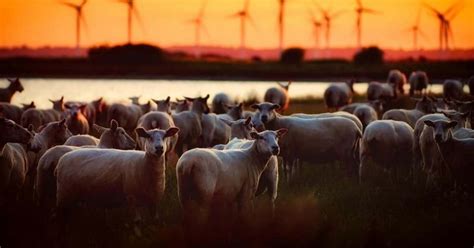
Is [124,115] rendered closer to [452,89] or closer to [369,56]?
[452,89]

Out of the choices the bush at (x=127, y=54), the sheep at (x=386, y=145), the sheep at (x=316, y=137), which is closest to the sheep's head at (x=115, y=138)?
the sheep at (x=316, y=137)

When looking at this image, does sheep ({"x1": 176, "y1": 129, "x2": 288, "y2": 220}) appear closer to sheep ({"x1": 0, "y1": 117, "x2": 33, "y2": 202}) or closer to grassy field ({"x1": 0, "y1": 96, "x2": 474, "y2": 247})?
grassy field ({"x1": 0, "y1": 96, "x2": 474, "y2": 247})

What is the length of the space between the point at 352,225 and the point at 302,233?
41.0 inches

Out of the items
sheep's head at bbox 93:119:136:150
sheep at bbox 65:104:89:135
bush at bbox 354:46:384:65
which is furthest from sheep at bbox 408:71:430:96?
sheep's head at bbox 93:119:136:150

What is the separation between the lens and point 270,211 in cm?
1157

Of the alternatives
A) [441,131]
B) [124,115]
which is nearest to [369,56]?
[124,115]

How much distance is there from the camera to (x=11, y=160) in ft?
41.3

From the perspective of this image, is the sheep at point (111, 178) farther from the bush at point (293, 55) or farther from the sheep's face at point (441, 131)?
the bush at point (293, 55)

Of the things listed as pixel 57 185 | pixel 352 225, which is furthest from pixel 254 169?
pixel 57 185

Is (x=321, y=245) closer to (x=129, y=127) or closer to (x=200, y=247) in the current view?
(x=200, y=247)

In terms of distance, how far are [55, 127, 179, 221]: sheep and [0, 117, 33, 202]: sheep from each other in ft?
4.07

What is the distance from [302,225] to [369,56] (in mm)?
55497

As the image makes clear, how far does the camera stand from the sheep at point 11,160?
12.2 meters

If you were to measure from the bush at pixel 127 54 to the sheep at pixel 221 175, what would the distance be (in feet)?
131
